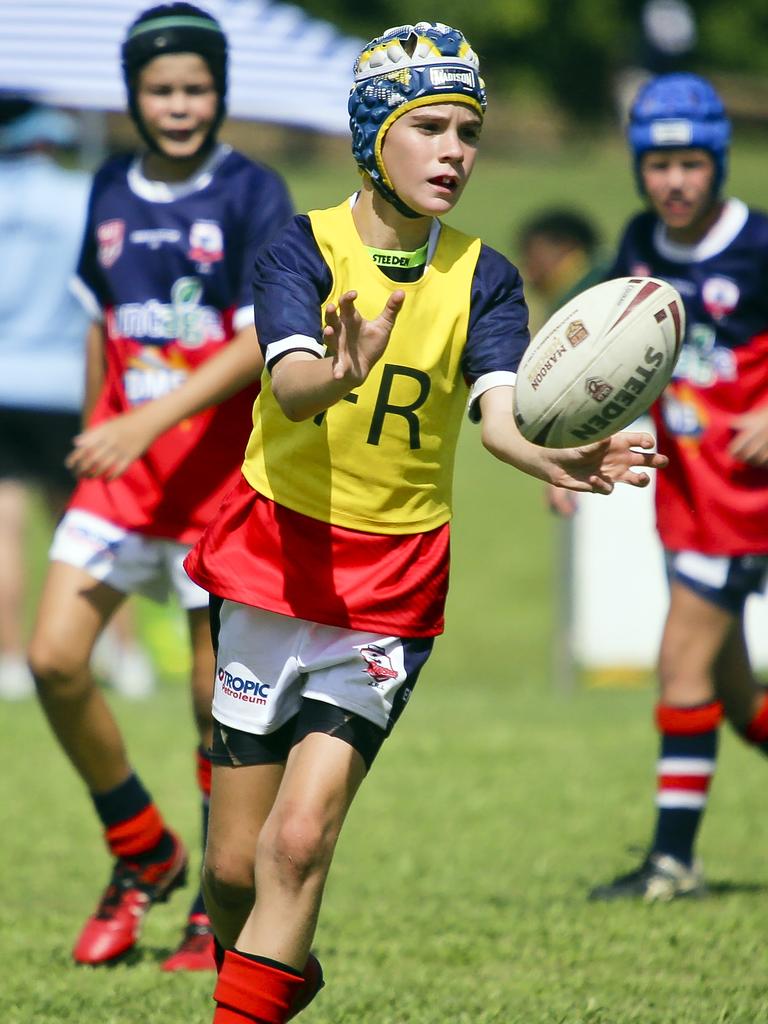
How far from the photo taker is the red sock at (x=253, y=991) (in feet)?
11.2

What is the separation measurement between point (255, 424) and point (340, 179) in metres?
31.2

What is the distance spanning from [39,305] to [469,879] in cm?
378

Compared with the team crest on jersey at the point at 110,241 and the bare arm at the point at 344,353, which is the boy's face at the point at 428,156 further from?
the team crest on jersey at the point at 110,241

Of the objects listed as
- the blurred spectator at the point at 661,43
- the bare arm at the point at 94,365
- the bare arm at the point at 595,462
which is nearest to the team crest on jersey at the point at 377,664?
the bare arm at the point at 595,462

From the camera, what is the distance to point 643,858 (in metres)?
5.78

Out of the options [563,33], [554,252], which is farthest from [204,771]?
[563,33]

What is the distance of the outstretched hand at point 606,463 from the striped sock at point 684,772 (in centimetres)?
213

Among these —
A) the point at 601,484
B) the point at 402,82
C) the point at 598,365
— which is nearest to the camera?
the point at 601,484

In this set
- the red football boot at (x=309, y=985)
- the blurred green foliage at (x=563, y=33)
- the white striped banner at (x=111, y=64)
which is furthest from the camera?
the blurred green foliage at (x=563, y=33)

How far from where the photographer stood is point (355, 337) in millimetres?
3195

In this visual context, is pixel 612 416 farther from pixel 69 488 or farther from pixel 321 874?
pixel 69 488

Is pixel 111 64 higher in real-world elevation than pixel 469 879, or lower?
higher

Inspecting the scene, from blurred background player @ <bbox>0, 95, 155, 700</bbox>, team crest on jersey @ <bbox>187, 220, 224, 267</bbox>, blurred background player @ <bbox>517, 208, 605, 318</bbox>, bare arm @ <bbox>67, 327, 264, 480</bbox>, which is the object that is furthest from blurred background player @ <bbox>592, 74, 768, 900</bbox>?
blurred background player @ <bbox>517, 208, 605, 318</bbox>

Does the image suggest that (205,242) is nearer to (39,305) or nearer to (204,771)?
(204,771)
